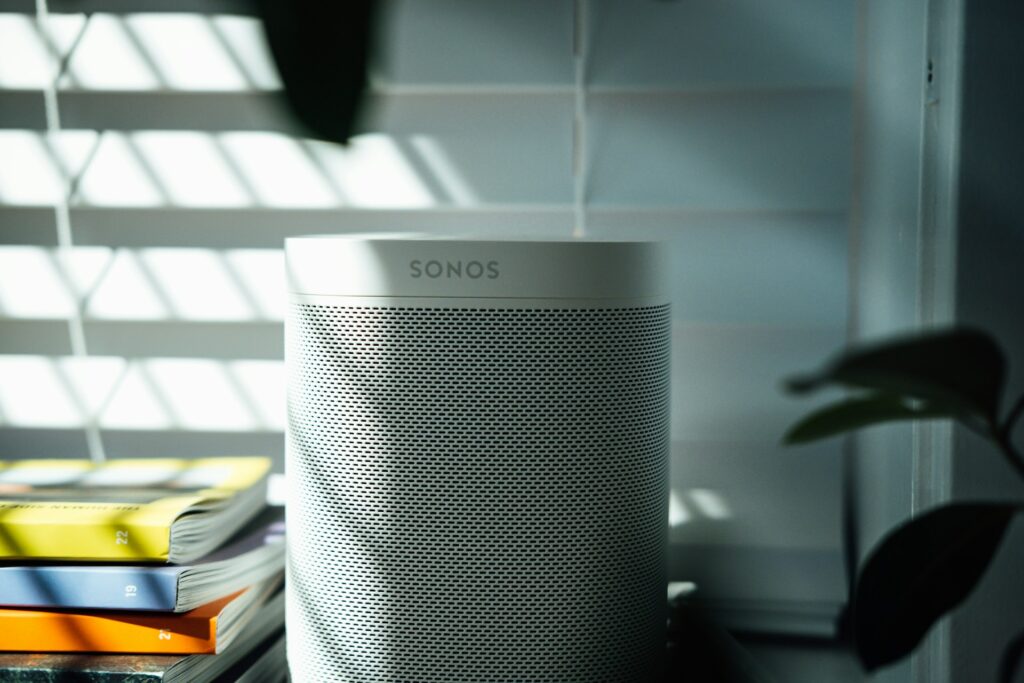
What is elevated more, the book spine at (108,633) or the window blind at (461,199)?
the window blind at (461,199)

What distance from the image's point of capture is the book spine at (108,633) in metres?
0.76

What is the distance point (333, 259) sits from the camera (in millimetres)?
678

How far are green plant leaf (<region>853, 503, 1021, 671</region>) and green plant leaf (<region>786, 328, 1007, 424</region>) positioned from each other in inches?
4.5

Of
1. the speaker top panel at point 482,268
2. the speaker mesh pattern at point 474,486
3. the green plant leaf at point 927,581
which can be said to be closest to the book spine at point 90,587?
the speaker mesh pattern at point 474,486

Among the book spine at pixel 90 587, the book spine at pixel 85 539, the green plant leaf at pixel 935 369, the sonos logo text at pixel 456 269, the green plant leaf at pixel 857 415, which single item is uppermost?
the sonos logo text at pixel 456 269

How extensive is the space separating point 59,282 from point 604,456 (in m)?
0.81

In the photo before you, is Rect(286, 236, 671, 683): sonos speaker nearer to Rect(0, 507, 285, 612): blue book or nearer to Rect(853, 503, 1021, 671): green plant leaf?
Rect(0, 507, 285, 612): blue book

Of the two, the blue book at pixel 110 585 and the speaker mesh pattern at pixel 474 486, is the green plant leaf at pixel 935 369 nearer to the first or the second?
the speaker mesh pattern at pixel 474 486

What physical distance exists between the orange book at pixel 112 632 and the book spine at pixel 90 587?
1 centimetres

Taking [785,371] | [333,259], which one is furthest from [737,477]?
[333,259]

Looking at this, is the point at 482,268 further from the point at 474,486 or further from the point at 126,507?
the point at 126,507

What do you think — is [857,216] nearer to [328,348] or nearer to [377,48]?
[328,348]

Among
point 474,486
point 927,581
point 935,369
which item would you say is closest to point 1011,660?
point 927,581

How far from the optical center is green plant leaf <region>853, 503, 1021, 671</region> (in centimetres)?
44
